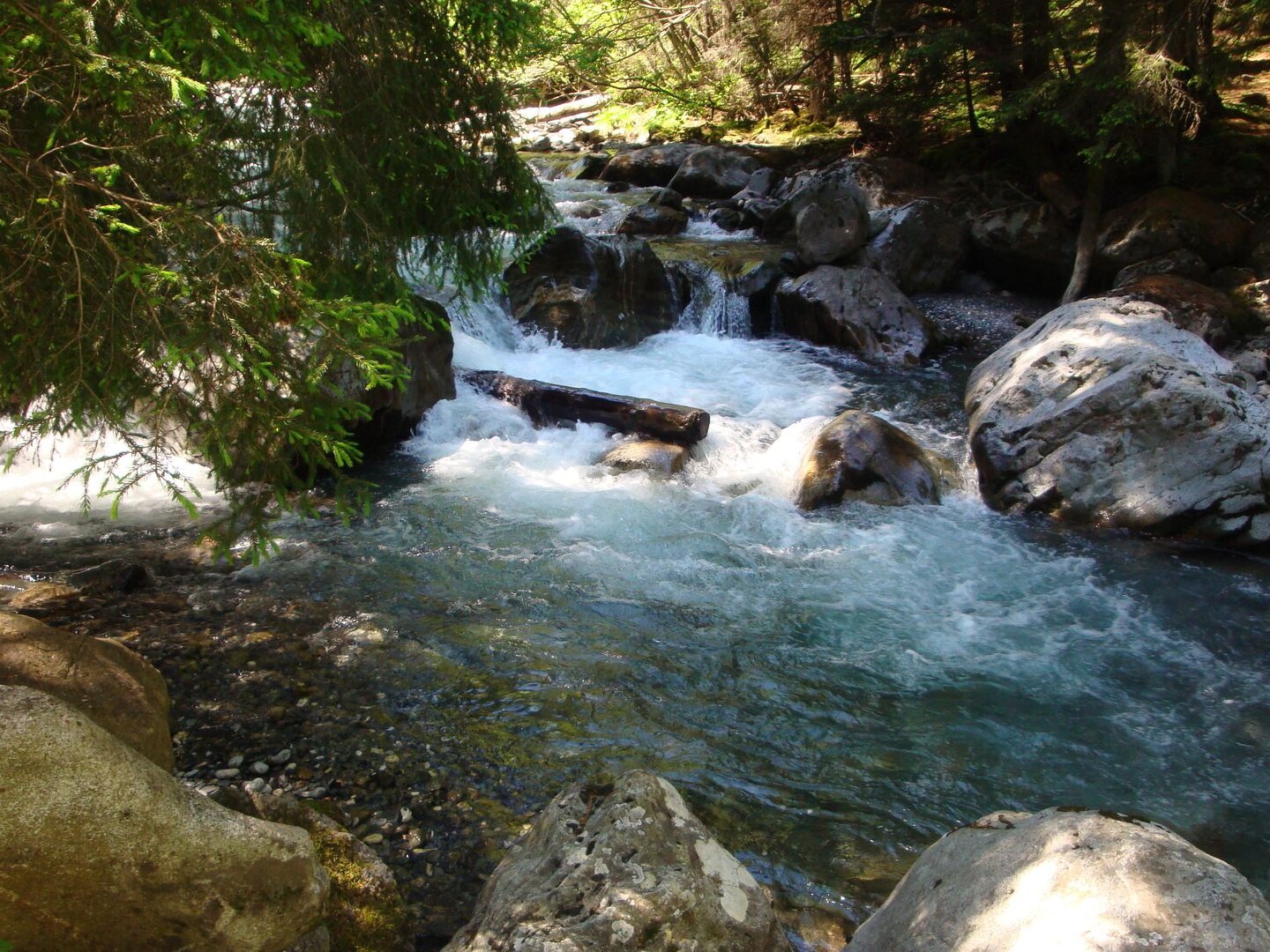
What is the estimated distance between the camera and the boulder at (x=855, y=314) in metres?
14.6

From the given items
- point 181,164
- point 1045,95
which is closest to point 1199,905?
point 181,164

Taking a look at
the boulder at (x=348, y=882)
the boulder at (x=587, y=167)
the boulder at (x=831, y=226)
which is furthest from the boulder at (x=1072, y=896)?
the boulder at (x=587, y=167)

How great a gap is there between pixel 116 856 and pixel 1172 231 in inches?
682

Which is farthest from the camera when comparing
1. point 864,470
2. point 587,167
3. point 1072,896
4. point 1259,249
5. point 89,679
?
point 587,167

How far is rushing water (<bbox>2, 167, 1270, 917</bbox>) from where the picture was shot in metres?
5.21

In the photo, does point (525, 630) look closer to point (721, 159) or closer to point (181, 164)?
point (181, 164)

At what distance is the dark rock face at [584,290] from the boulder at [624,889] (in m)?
11.9

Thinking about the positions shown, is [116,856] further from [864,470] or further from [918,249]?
[918,249]

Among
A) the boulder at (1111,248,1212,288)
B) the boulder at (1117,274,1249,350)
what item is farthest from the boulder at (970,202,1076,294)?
the boulder at (1117,274,1249,350)

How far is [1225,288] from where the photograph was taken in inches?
555

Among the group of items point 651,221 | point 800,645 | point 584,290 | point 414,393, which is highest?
point 651,221

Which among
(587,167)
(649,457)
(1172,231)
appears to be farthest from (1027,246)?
(587,167)

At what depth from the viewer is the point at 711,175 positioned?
22.1 metres

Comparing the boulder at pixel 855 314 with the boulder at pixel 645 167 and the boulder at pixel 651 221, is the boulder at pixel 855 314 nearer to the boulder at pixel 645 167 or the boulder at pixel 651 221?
the boulder at pixel 651 221
